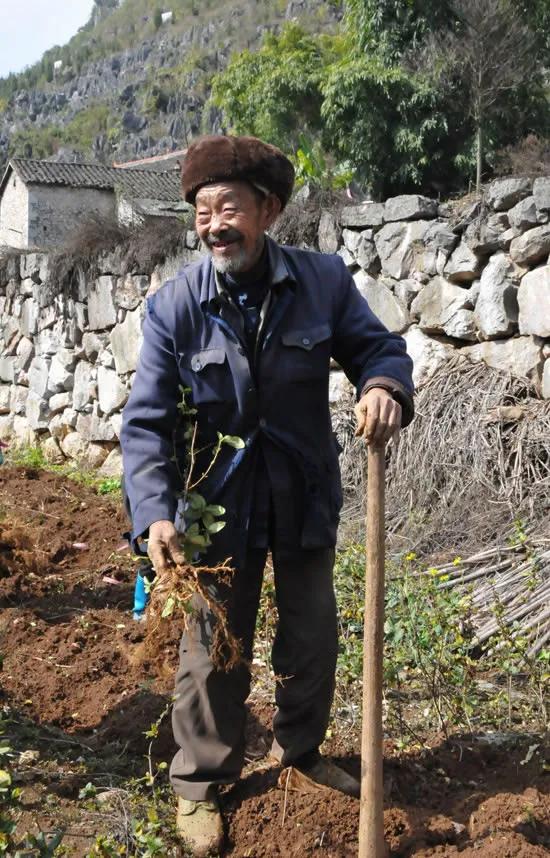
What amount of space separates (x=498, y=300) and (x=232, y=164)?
3361 mm

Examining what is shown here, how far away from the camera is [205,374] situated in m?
2.71

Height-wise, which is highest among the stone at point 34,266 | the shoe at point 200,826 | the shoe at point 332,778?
the stone at point 34,266

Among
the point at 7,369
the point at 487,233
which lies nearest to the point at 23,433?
the point at 7,369

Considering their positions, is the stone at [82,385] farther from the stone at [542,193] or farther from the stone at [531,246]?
the stone at [542,193]

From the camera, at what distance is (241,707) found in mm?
2844

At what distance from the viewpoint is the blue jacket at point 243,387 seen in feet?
8.86

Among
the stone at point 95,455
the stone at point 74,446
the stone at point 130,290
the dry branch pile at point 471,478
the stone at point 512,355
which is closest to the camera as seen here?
the dry branch pile at point 471,478

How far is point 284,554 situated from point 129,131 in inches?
3553

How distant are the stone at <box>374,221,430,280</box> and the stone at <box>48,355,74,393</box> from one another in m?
4.45

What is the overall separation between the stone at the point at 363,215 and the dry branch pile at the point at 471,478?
46.5 inches

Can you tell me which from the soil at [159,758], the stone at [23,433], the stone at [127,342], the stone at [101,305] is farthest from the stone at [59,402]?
the soil at [159,758]

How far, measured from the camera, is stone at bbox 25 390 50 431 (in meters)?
10.3

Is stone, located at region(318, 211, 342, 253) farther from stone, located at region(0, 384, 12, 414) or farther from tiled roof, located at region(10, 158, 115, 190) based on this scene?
tiled roof, located at region(10, 158, 115, 190)

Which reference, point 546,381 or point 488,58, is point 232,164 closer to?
point 546,381
